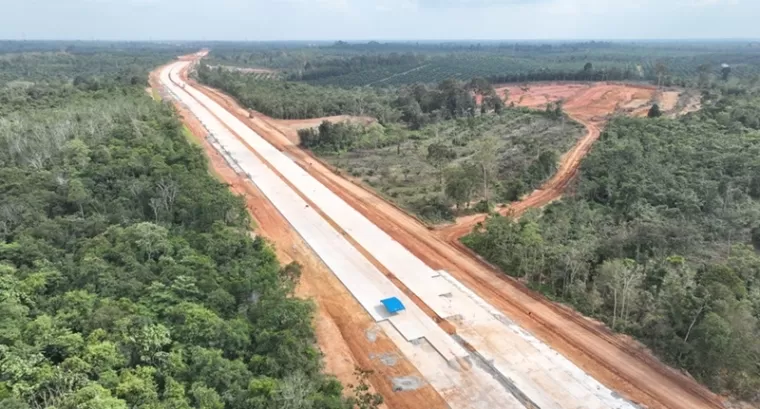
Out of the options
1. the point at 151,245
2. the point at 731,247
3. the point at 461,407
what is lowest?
the point at 461,407

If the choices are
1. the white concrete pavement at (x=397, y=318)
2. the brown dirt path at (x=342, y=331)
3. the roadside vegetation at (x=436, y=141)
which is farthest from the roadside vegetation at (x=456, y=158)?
the brown dirt path at (x=342, y=331)

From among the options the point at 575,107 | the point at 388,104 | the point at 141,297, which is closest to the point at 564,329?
the point at 141,297

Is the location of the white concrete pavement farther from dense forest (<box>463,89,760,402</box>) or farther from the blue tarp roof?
Answer: dense forest (<box>463,89,760,402</box>)

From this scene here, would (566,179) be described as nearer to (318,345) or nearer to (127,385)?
(318,345)

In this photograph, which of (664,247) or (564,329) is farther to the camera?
(664,247)

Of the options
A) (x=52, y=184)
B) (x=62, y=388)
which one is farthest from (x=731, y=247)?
(x=52, y=184)

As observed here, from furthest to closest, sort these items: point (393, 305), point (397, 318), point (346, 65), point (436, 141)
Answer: point (346, 65)
point (436, 141)
point (393, 305)
point (397, 318)

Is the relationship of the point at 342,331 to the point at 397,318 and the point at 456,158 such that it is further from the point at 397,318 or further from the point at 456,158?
the point at 456,158
